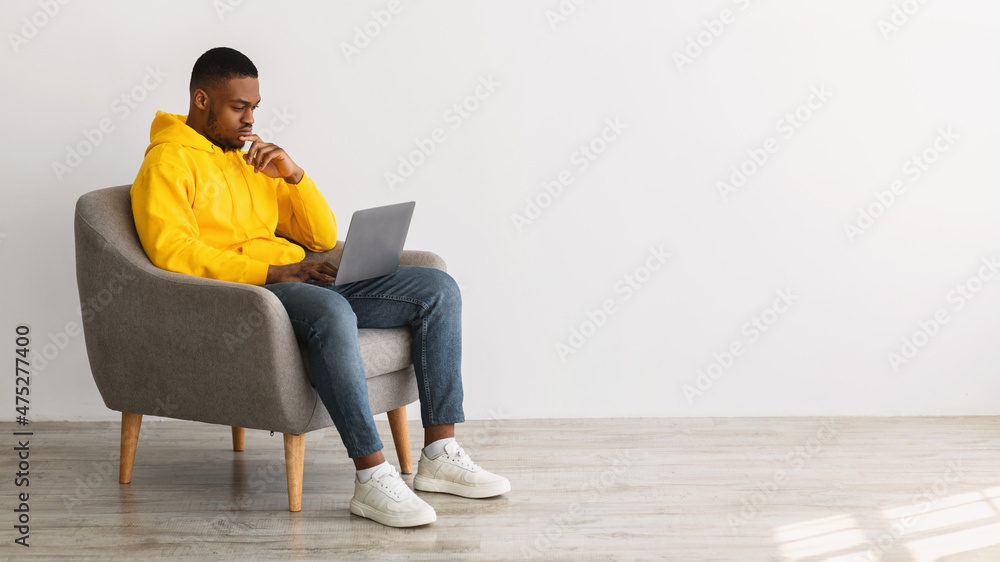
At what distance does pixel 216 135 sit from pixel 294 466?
849 mm

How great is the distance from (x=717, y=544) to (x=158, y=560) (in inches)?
44.5

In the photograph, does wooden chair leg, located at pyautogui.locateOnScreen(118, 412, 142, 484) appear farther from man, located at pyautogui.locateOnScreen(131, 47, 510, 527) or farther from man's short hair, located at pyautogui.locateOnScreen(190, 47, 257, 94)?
man's short hair, located at pyautogui.locateOnScreen(190, 47, 257, 94)

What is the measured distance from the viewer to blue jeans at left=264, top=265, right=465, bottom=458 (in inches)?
75.3

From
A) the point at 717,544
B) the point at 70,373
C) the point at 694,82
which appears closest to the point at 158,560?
the point at 717,544

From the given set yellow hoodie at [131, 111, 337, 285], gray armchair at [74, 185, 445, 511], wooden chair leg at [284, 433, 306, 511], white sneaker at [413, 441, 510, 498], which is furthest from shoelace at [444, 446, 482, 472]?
yellow hoodie at [131, 111, 337, 285]

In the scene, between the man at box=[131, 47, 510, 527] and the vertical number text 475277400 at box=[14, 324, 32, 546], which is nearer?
the man at box=[131, 47, 510, 527]

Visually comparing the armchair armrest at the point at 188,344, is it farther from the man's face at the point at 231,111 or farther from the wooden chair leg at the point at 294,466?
the man's face at the point at 231,111

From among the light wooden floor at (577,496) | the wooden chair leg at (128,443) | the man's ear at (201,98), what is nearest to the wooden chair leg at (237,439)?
the light wooden floor at (577,496)

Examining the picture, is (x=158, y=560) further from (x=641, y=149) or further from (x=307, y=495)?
(x=641, y=149)

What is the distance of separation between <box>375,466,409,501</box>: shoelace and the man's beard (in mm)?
922

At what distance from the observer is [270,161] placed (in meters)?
2.23

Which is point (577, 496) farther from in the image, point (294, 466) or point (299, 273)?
point (299, 273)

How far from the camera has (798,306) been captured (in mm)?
2922

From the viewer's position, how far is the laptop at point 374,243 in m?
2.01
